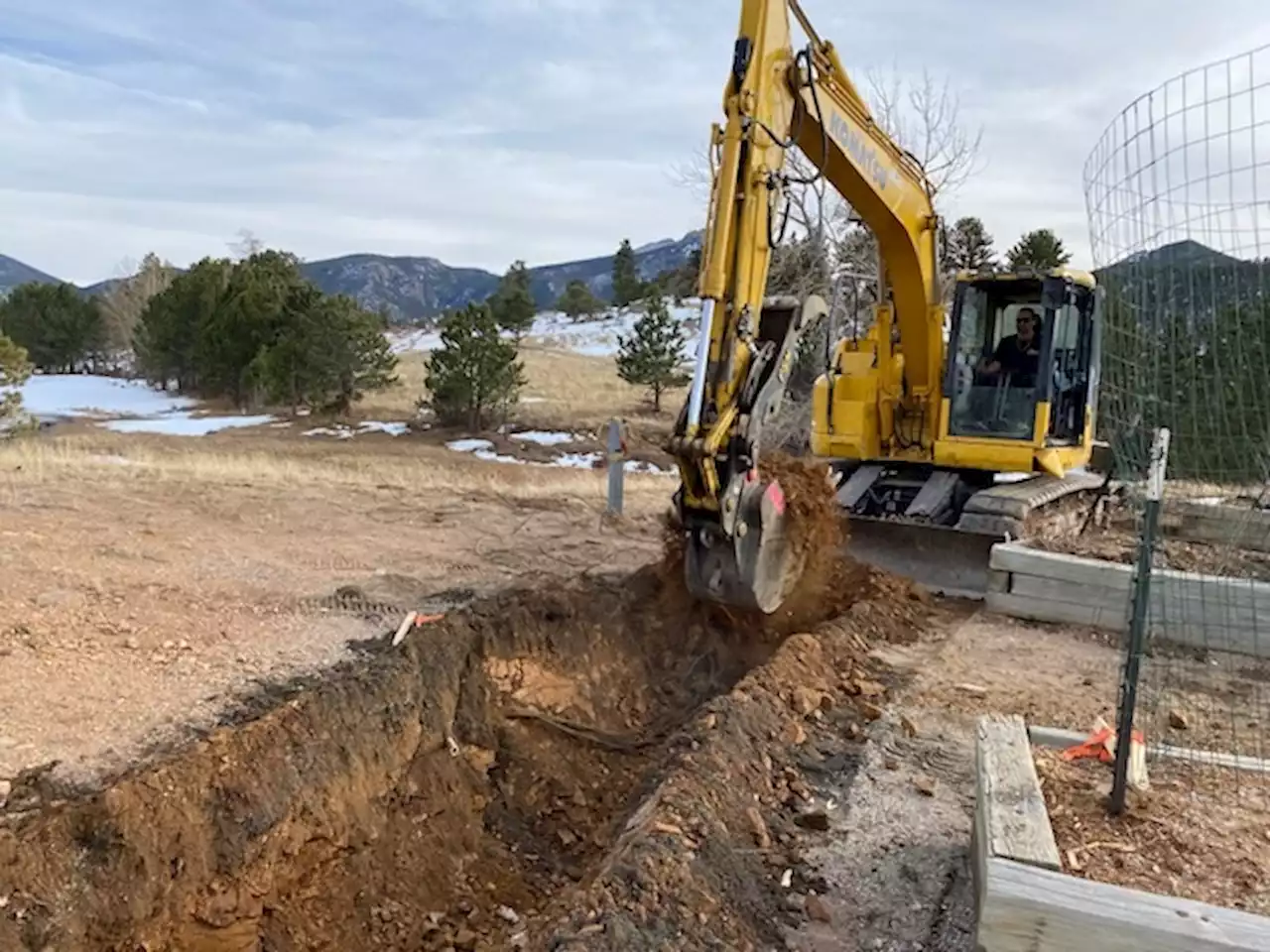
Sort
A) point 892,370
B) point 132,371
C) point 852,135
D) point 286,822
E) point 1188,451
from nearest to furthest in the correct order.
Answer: point 1188,451 < point 286,822 < point 852,135 < point 892,370 < point 132,371

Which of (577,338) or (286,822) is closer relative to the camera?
(286,822)

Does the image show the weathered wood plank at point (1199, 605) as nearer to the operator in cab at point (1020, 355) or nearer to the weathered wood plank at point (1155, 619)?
the weathered wood plank at point (1155, 619)

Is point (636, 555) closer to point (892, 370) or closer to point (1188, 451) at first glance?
point (892, 370)

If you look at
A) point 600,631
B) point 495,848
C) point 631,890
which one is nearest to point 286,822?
point 495,848

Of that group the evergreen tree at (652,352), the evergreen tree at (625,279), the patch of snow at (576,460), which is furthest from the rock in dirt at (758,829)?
the evergreen tree at (625,279)

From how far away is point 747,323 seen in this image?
5844 mm

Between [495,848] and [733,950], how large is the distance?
191 centimetres

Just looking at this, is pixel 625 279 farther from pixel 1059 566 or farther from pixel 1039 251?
pixel 1059 566

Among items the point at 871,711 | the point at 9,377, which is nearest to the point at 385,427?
the point at 9,377

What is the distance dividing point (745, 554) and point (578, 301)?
58.9m

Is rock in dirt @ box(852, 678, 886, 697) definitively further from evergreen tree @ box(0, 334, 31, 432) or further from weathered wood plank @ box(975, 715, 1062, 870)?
evergreen tree @ box(0, 334, 31, 432)

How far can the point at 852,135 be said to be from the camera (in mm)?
7211

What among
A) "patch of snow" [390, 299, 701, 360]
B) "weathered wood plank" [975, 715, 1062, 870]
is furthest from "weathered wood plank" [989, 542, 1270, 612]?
"patch of snow" [390, 299, 701, 360]

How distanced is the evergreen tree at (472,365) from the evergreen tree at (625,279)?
116 feet
